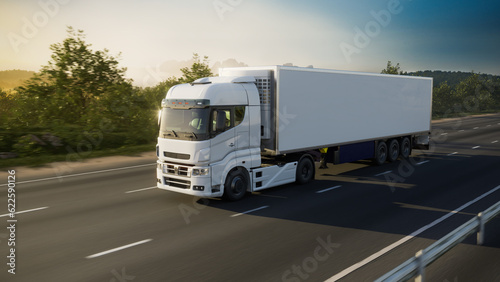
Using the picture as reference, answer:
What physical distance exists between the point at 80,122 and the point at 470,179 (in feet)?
73.9

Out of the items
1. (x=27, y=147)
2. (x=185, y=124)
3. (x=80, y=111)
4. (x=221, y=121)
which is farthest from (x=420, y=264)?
(x=80, y=111)

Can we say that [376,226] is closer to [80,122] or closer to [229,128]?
[229,128]

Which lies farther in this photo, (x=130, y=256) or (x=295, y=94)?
(x=295, y=94)

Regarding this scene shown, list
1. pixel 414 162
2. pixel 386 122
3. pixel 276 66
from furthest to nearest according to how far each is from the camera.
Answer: pixel 414 162
pixel 386 122
pixel 276 66

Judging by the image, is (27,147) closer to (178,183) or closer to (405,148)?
(178,183)

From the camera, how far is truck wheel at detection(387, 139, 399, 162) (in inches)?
682

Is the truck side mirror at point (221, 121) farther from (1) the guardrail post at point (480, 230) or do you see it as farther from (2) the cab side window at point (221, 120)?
(1) the guardrail post at point (480, 230)

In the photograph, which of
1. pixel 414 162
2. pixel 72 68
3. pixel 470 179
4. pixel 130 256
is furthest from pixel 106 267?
pixel 72 68

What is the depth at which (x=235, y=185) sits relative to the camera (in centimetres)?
1102

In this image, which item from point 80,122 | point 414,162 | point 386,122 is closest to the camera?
point 386,122

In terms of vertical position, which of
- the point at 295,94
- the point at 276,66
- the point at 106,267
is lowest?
the point at 106,267

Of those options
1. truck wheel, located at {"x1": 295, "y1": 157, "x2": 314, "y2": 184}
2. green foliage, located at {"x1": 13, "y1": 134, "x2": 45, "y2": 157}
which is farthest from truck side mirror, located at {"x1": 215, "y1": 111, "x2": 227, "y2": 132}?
green foliage, located at {"x1": 13, "y1": 134, "x2": 45, "y2": 157}

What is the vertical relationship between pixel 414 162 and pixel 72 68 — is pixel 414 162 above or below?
below

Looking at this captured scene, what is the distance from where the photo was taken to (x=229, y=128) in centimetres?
1070
